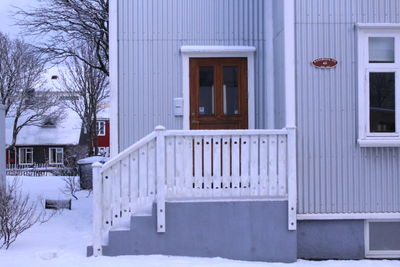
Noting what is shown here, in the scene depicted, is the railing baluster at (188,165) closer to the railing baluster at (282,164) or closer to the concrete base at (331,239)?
the railing baluster at (282,164)

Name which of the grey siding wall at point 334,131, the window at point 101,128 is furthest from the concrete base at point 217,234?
the window at point 101,128

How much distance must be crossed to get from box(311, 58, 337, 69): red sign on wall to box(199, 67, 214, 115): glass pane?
1.76 metres

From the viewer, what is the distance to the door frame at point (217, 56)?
857 cm

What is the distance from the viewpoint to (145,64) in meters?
8.56

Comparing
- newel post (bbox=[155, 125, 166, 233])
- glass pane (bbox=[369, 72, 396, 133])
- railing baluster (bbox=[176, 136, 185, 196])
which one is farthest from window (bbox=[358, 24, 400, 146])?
newel post (bbox=[155, 125, 166, 233])

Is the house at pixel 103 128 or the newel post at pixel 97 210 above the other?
the house at pixel 103 128

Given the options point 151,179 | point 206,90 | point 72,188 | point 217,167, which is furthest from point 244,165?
point 72,188

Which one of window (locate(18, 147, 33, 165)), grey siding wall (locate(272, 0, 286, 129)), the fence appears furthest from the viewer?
window (locate(18, 147, 33, 165))

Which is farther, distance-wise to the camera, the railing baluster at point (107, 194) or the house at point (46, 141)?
the house at point (46, 141)

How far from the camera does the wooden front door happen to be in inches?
341

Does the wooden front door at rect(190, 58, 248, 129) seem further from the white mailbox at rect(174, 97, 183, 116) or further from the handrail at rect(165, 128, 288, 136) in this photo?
the handrail at rect(165, 128, 288, 136)

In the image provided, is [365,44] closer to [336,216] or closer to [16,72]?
[336,216]

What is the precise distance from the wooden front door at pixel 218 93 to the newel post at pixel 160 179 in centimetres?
161

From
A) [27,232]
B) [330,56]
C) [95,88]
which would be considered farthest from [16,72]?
[330,56]
